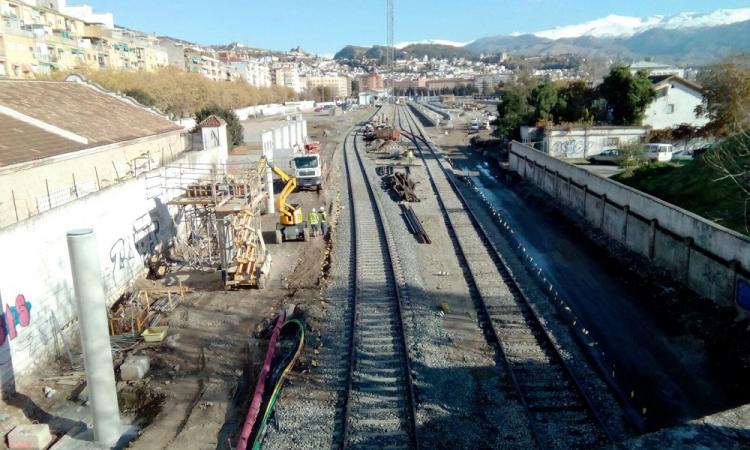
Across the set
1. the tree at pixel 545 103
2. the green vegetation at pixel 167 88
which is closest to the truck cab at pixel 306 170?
the tree at pixel 545 103

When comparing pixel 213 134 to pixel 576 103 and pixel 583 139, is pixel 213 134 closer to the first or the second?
pixel 583 139

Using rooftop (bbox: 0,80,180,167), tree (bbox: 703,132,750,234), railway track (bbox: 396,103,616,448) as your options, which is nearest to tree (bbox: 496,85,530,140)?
tree (bbox: 703,132,750,234)

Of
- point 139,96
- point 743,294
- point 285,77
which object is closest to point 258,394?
point 743,294

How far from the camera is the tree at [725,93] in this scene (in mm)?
28797

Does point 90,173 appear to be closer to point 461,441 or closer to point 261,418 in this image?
point 261,418

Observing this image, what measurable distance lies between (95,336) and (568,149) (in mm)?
31225

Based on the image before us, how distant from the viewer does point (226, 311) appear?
43.0ft

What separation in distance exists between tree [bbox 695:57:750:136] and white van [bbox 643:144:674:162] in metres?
2.70

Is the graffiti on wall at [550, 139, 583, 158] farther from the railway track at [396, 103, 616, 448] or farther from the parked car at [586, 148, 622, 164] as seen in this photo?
the railway track at [396, 103, 616, 448]

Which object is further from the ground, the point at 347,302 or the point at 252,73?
the point at 252,73

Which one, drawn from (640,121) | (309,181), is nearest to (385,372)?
(309,181)

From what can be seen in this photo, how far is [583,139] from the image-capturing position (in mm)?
34219

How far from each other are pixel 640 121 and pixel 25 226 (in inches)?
1421

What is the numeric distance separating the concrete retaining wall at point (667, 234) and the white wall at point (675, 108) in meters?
18.2
